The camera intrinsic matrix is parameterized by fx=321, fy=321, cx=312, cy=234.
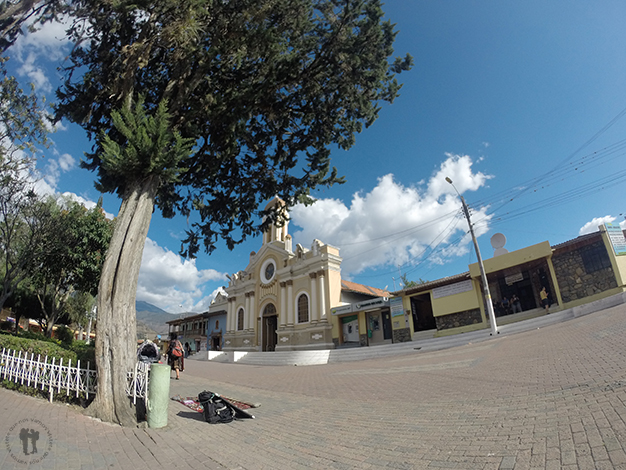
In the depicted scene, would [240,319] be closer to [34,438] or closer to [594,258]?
[594,258]

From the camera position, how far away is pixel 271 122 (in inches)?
399

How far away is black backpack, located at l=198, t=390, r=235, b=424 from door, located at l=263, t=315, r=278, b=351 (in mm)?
23329

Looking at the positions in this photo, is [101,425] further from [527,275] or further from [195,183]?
[527,275]

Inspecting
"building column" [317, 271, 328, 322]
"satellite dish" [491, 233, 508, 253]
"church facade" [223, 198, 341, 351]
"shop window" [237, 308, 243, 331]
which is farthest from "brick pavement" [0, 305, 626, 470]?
"shop window" [237, 308, 243, 331]

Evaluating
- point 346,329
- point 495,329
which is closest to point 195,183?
point 495,329

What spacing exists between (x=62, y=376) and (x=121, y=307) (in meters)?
1.69

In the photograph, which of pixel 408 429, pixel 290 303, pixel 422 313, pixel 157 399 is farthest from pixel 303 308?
pixel 408 429

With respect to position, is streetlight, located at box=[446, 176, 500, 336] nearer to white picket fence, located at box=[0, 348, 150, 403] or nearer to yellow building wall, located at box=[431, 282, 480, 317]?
yellow building wall, located at box=[431, 282, 480, 317]

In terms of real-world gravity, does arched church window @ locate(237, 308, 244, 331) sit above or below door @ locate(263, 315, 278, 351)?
above

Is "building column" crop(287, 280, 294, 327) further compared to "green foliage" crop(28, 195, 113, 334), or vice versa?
"building column" crop(287, 280, 294, 327)

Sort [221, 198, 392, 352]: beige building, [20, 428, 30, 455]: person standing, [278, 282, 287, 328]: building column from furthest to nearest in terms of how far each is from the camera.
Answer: [278, 282, 287, 328]: building column < [221, 198, 392, 352]: beige building < [20, 428, 30, 455]: person standing

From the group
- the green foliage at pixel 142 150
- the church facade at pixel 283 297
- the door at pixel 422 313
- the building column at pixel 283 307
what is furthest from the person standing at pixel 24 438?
the building column at pixel 283 307

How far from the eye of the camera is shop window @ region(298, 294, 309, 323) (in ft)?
83.3

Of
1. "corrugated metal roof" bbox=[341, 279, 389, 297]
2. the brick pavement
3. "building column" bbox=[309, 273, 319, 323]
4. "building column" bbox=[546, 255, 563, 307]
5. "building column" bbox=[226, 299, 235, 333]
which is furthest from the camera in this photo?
"building column" bbox=[226, 299, 235, 333]
